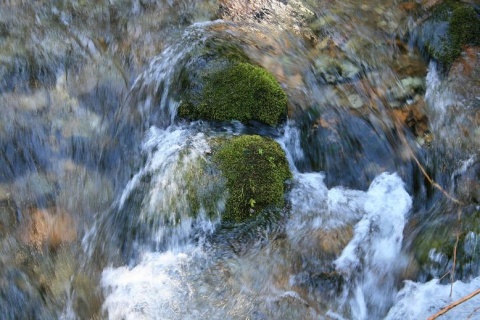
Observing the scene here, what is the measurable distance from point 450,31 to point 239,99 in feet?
9.19

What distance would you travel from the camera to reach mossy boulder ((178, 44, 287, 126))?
4613 millimetres

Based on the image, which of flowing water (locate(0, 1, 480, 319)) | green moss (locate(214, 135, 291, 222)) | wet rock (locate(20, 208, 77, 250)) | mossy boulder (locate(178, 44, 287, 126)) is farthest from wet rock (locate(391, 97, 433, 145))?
wet rock (locate(20, 208, 77, 250))

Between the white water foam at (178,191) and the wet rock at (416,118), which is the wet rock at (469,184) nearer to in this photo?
the wet rock at (416,118)

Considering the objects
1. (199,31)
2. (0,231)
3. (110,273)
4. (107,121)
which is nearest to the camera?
(110,273)

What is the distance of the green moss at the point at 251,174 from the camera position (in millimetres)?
4066

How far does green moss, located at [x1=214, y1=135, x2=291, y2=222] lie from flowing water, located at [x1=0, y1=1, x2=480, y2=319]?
11cm

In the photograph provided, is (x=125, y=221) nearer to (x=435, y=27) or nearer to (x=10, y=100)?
(x=10, y=100)

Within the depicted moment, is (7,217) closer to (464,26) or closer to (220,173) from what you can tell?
(220,173)

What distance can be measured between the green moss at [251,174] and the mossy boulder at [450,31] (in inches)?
100

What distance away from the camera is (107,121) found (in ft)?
16.9

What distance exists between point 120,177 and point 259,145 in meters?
1.48

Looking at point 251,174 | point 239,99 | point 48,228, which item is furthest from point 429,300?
point 48,228

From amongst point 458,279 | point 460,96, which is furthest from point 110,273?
point 460,96

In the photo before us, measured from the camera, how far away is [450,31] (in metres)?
5.62
